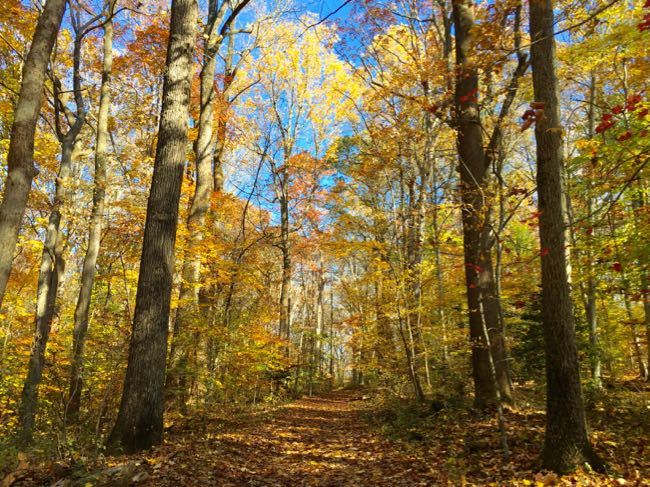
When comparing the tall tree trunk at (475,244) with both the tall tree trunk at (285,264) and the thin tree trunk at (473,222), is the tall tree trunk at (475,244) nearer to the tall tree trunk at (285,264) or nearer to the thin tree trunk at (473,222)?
the thin tree trunk at (473,222)

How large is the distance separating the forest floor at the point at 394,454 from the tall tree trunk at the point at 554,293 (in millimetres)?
257

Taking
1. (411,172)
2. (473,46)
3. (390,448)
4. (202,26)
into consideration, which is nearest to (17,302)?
(202,26)

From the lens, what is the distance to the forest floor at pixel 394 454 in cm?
399

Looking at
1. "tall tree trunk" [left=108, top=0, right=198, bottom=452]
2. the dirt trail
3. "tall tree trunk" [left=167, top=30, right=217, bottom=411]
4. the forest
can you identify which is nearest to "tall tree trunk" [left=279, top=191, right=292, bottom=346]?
the forest

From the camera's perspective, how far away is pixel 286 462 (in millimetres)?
5574

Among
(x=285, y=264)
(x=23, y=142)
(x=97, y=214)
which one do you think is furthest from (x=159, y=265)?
(x=285, y=264)

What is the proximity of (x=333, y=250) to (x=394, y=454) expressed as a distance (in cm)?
703

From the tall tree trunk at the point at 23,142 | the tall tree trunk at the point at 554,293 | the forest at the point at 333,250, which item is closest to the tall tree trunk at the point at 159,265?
the forest at the point at 333,250

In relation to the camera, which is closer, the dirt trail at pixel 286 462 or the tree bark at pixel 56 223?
the dirt trail at pixel 286 462

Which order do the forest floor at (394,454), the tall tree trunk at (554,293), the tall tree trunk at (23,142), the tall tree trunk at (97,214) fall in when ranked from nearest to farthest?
1. the tall tree trunk at (554,293)
2. the forest floor at (394,454)
3. the tall tree trunk at (23,142)
4. the tall tree trunk at (97,214)

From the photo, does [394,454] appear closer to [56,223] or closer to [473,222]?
[473,222]

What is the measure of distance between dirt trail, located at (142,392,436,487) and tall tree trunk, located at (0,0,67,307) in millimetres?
2751

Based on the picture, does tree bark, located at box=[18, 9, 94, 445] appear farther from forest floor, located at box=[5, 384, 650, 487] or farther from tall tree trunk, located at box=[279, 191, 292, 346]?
tall tree trunk, located at box=[279, 191, 292, 346]

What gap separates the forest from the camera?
430cm
